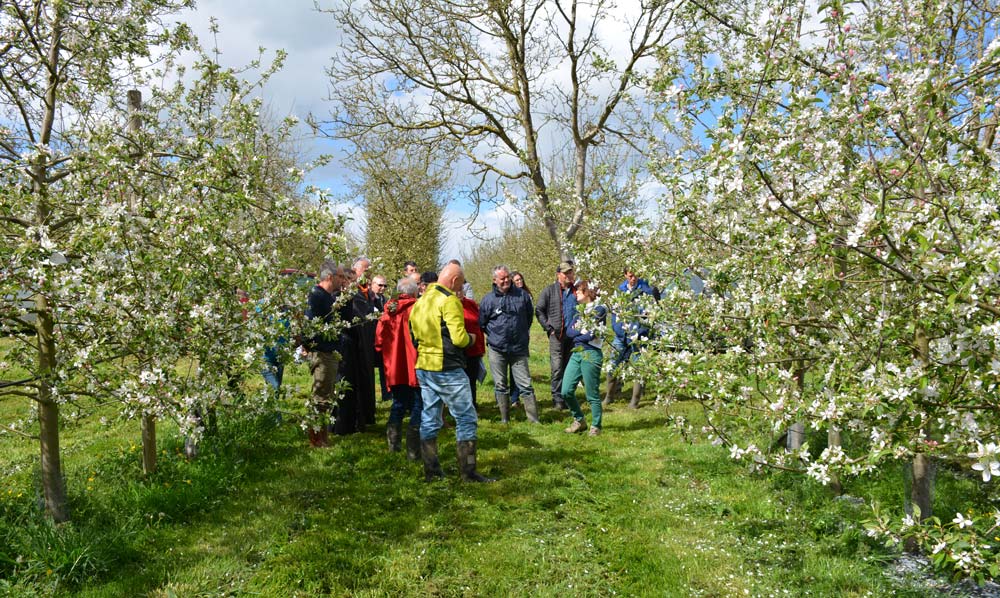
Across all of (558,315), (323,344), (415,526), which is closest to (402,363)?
(323,344)

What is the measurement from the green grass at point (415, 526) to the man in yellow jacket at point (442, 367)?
34 cm

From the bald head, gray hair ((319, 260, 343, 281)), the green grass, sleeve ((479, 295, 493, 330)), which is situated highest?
gray hair ((319, 260, 343, 281))

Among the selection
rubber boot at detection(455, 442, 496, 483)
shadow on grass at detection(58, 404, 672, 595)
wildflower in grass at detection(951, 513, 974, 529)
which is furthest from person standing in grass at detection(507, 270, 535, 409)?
wildflower in grass at detection(951, 513, 974, 529)

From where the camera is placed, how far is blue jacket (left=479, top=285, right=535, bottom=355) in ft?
29.0

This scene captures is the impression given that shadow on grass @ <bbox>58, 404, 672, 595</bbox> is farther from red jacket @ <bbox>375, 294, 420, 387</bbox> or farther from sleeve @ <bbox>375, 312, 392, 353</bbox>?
sleeve @ <bbox>375, 312, 392, 353</bbox>

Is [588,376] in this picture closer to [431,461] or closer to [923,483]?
[431,461]

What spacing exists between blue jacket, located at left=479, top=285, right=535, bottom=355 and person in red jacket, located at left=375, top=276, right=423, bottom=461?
2047mm

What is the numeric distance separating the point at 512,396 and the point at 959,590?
6869mm

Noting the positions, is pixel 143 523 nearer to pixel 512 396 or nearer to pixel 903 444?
pixel 903 444

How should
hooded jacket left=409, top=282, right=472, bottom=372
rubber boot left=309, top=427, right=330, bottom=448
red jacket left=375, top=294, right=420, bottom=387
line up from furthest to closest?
rubber boot left=309, top=427, right=330, bottom=448 → red jacket left=375, top=294, right=420, bottom=387 → hooded jacket left=409, top=282, right=472, bottom=372

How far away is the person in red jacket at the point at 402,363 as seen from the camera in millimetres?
6676

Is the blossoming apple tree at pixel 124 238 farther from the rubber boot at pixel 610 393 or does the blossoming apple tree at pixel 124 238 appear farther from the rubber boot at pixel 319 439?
the rubber boot at pixel 610 393

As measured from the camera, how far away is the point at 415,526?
5336mm

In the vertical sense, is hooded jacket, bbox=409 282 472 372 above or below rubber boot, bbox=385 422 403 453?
above
